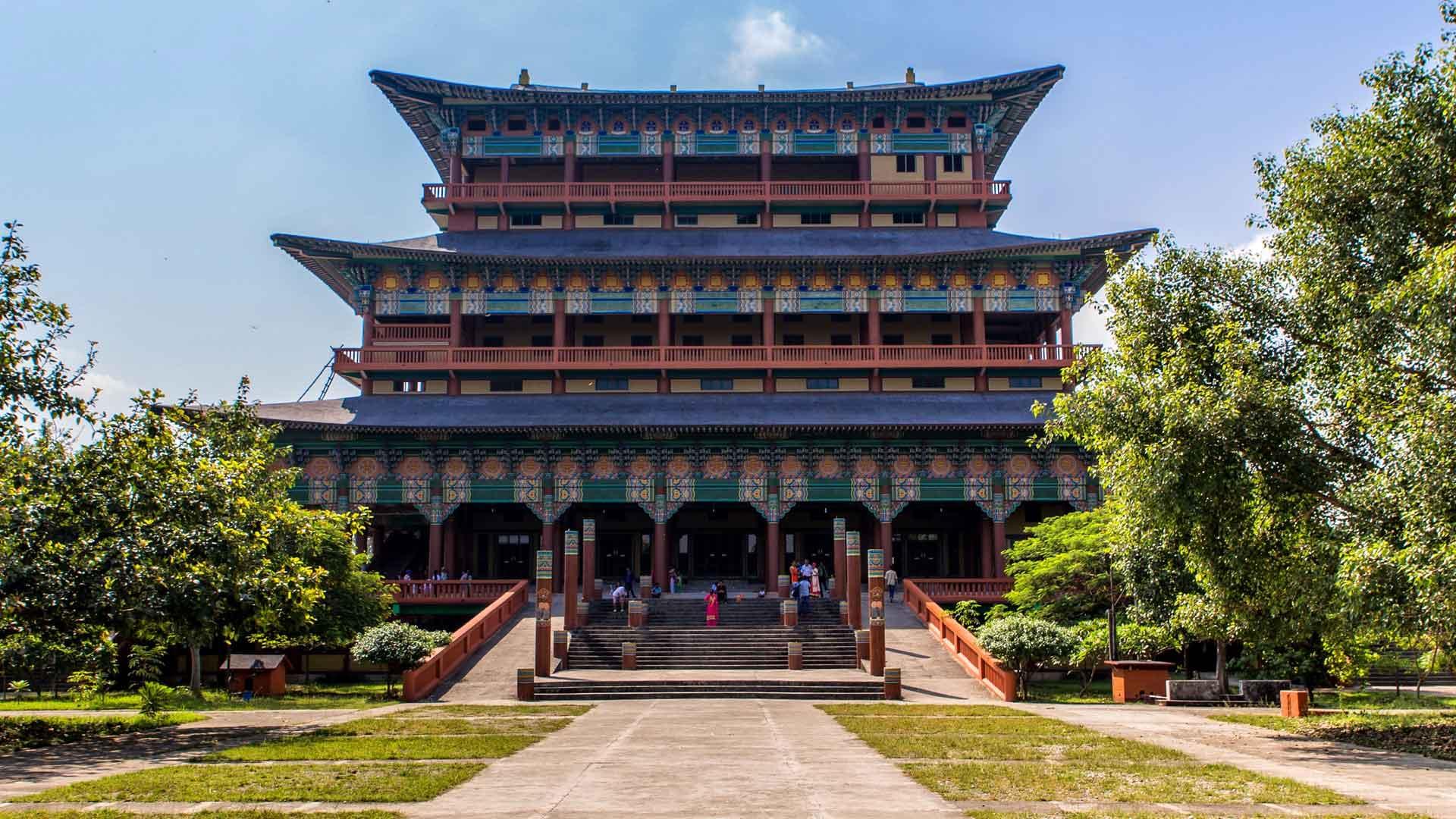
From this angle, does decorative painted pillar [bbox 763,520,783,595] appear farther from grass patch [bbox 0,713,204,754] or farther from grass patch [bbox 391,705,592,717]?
grass patch [bbox 0,713,204,754]

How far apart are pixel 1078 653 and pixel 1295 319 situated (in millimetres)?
11900

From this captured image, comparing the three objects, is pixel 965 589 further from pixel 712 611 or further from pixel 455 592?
pixel 455 592

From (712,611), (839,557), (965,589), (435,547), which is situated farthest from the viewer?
(435,547)

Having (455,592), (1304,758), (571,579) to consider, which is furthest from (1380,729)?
(455,592)

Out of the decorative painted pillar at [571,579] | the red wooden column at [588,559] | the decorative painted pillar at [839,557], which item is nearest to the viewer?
the decorative painted pillar at [571,579]

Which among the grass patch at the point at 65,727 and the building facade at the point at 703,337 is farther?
the building facade at the point at 703,337

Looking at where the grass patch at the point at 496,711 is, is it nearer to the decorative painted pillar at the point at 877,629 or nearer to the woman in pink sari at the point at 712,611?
the decorative painted pillar at the point at 877,629

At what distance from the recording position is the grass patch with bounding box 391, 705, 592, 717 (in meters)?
20.8

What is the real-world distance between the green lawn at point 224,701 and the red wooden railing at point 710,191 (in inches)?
962

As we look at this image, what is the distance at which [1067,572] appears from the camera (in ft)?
98.8

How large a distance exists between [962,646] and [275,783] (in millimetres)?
19653

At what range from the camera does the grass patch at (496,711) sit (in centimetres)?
2084

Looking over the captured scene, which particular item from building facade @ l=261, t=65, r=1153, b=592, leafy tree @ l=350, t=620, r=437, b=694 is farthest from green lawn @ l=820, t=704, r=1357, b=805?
building facade @ l=261, t=65, r=1153, b=592

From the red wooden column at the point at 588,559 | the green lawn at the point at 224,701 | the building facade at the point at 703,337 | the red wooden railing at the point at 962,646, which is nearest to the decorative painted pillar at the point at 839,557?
the red wooden railing at the point at 962,646
